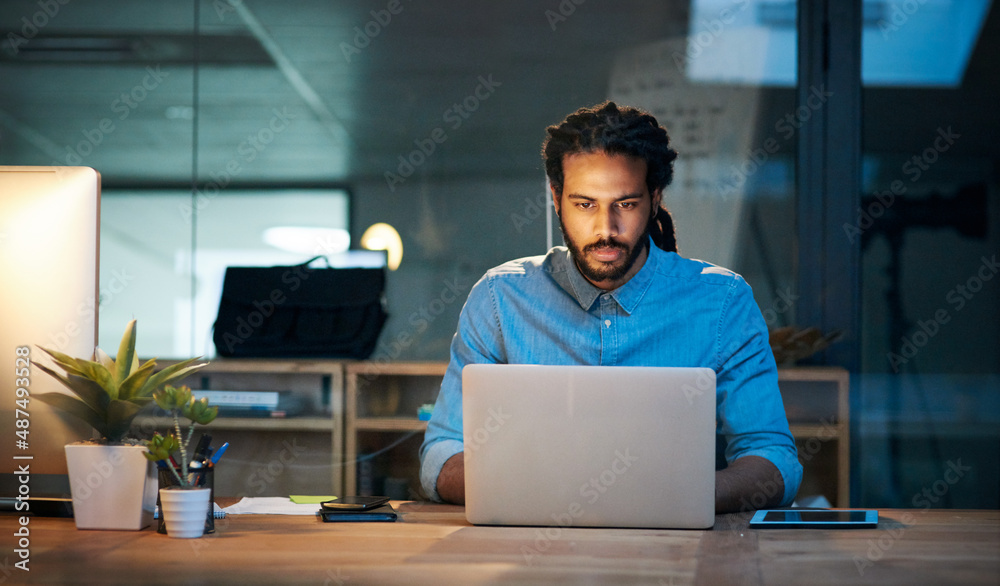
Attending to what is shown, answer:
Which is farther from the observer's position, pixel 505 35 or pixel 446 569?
pixel 505 35

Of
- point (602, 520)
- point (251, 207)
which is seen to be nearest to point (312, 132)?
point (251, 207)

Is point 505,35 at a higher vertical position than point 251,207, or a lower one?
higher

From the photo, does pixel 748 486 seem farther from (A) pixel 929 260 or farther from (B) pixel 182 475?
(A) pixel 929 260

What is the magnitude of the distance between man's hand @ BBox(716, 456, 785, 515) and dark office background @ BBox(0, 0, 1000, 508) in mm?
1621

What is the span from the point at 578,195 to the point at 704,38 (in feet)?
5.21

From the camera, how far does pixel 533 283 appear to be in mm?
1938

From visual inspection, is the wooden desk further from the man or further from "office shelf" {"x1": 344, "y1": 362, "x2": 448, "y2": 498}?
"office shelf" {"x1": 344, "y1": 362, "x2": 448, "y2": 498}

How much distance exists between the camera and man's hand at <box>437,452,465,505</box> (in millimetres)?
1541

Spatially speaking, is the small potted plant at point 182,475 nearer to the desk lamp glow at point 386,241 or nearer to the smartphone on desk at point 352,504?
the smartphone on desk at point 352,504

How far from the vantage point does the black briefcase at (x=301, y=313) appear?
9.80 feet

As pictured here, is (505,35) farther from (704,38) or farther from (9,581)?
(9,581)

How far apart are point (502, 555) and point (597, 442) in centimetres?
20

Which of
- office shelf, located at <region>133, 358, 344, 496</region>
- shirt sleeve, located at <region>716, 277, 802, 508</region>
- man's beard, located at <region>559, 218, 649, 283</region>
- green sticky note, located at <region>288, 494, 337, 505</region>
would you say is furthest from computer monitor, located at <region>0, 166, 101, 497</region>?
office shelf, located at <region>133, 358, 344, 496</region>

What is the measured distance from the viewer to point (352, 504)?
141 cm
